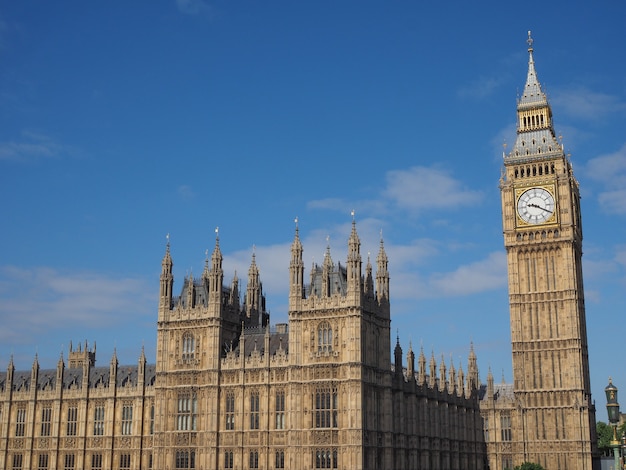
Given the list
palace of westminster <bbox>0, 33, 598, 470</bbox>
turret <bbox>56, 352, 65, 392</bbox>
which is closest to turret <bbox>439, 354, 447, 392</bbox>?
palace of westminster <bbox>0, 33, 598, 470</bbox>

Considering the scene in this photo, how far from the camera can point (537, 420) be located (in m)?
110

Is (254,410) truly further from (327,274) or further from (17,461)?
(17,461)

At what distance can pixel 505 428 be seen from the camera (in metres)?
114

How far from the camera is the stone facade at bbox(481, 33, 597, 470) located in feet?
357

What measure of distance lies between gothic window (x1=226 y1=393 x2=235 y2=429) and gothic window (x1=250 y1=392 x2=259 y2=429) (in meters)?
1.95

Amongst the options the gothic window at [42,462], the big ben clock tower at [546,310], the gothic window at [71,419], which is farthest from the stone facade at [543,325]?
the gothic window at [42,462]

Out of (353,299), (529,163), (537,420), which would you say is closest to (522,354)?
(537,420)

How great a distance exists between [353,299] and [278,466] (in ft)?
56.1

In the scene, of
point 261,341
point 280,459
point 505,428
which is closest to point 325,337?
point 261,341

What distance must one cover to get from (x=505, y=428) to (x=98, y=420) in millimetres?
53050

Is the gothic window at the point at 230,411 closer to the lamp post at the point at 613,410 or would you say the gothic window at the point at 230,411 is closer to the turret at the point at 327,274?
the turret at the point at 327,274

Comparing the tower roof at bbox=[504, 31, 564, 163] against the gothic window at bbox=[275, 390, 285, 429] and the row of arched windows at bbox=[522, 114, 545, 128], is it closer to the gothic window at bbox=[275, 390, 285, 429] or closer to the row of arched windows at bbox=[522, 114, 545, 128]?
the row of arched windows at bbox=[522, 114, 545, 128]

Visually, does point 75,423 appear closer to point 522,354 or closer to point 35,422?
point 35,422

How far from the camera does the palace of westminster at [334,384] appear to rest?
263ft
